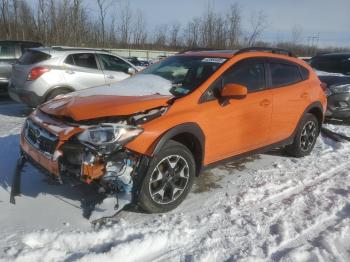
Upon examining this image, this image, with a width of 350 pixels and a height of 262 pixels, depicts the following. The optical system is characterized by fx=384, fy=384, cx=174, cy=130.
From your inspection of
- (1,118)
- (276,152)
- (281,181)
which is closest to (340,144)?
(276,152)

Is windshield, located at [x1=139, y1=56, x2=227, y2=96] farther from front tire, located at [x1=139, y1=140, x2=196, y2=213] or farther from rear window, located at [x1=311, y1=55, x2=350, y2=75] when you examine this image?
rear window, located at [x1=311, y1=55, x2=350, y2=75]

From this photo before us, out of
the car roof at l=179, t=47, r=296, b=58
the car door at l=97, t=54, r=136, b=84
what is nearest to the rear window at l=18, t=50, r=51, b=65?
the car door at l=97, t=54, r=136, b=84

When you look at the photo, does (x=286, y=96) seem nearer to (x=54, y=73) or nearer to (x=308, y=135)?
(x=308, y=135)

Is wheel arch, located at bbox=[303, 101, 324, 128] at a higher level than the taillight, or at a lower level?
lower

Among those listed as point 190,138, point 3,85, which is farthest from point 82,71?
point 190,138

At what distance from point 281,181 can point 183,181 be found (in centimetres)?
161

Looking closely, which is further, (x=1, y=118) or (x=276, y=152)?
(x=1, y=118)

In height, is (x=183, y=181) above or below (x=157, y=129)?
below

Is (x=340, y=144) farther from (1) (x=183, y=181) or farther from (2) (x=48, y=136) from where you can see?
(2) (x=48, y=136)

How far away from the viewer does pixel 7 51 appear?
1093cm

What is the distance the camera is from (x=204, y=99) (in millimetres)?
4289

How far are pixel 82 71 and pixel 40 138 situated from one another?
5.27 meters

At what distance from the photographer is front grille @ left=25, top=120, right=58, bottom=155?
3.62 m

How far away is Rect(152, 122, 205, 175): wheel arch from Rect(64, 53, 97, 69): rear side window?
209 inches
